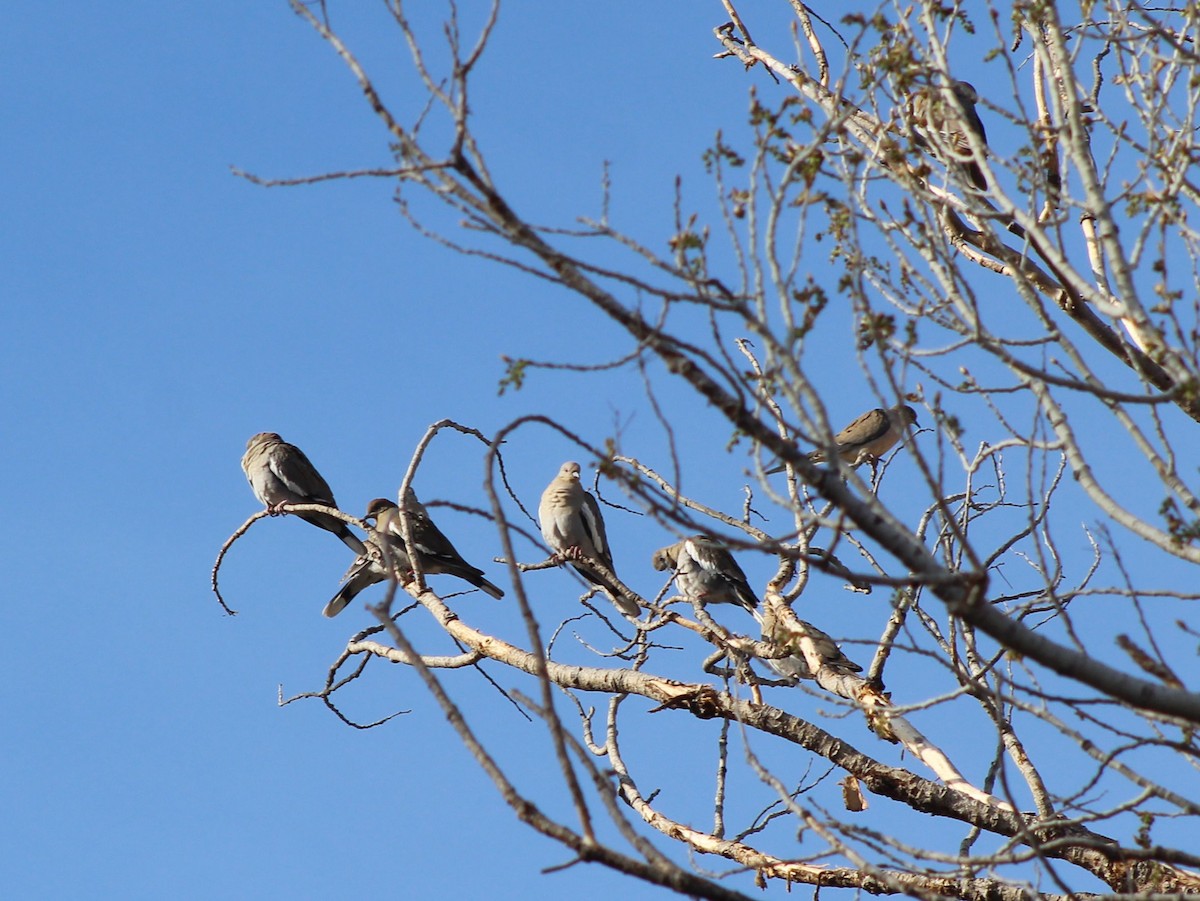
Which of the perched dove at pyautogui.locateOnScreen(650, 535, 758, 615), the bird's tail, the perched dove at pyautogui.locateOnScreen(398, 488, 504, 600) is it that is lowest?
the perched dove at pyautogui.locateOnScreen(650, 535, 758, 615)

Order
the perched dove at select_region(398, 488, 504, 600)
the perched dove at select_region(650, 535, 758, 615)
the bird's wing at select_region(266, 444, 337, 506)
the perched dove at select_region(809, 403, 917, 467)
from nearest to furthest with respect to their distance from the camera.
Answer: the perched dove at select_region(650, 535, 758, 615) → the perched dove at select_region(398, 488, 504, 600) → the bird's wing at select_region(266, 444, 337, 506) → the perched dove at select_region(809, 403, 917, 467)

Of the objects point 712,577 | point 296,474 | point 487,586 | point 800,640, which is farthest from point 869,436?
point 800,640

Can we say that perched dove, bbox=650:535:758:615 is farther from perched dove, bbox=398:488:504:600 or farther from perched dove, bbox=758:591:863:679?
perched dove, bbox=758:591:863:679

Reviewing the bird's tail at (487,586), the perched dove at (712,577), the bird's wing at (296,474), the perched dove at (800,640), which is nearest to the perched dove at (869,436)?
the perched dove at (712,577)

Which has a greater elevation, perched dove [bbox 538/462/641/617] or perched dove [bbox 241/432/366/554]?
perched dove [bbox 241/432/366/554]

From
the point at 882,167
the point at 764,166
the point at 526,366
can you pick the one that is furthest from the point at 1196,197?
the point at 526,366

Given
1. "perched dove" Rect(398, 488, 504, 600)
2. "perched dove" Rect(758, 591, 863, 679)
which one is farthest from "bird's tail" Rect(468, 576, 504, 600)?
"perched dove" Rect(758, 591, 863, 679)

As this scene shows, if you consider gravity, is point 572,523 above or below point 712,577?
above

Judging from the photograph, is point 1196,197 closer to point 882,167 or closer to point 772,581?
point 882,167

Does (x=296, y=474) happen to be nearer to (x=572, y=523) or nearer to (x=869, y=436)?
(x=572, y=523)

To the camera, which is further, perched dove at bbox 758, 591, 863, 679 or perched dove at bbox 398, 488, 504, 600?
perched dove at bbox 398, 488, 504, 600

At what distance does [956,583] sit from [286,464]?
8727 millimetres

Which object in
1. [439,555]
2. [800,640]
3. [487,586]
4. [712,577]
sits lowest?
[800,640]

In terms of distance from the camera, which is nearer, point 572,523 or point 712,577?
point 712,577
